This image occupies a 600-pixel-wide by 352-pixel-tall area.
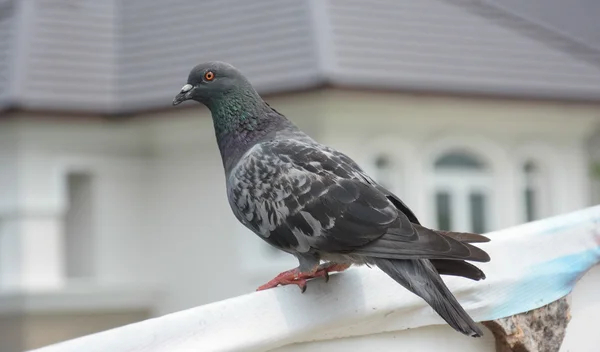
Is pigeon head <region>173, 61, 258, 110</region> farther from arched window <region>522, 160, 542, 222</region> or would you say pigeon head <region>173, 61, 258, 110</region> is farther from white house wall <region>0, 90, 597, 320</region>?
arched window <region>522, 160, 542, 222</region>

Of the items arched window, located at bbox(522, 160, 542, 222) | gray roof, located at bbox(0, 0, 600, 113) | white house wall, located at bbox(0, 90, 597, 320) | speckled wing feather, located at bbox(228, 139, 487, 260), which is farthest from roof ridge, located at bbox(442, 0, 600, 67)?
speckled wing feather, located at bbox(228, 139, 487, 260)

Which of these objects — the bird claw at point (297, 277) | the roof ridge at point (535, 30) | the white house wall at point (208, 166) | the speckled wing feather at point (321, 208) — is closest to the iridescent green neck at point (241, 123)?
the speckled wing feather at point (321, 208)

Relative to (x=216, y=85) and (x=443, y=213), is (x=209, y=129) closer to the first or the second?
(x=443, y=213)

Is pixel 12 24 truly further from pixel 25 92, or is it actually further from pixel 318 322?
pixel 318 322

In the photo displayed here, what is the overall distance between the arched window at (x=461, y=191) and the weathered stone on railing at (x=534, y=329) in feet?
38.2

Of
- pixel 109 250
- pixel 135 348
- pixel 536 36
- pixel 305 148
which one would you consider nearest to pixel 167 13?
pixel 109 250

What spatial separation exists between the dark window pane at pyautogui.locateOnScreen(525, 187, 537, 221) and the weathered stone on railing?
12.8 metres

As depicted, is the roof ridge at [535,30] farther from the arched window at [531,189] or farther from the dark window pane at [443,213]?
the dark window pane at [443,213]

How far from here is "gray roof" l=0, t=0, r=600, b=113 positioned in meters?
14.5

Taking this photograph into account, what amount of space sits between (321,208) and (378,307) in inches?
17.6

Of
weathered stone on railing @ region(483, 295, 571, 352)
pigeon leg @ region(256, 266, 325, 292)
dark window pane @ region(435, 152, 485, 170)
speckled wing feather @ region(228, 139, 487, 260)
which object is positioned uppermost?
dark window pane @ region(435, 152, 485, 170)

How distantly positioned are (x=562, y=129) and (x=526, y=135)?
60cm

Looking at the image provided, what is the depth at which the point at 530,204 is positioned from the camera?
1659cm

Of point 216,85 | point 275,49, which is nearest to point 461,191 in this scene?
point 275,49
